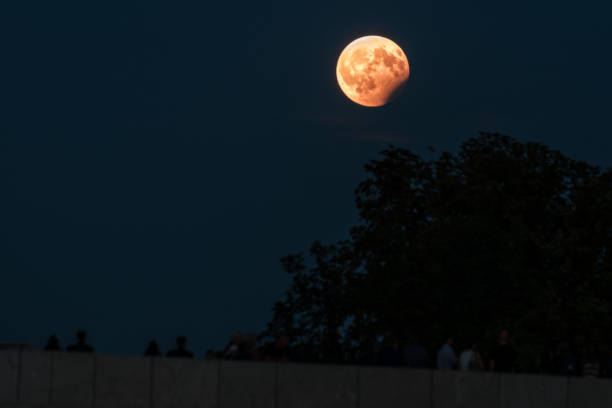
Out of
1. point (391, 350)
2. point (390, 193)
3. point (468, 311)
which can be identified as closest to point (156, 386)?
point (391, 350)

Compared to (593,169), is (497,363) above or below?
below

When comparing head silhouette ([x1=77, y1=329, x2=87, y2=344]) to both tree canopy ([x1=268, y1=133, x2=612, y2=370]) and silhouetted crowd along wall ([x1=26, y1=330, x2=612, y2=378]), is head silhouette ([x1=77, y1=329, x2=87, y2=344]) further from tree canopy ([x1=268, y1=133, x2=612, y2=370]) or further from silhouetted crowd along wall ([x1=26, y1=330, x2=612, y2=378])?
tree canopy ([x1=268, y1=133, x2=612, y2=370])

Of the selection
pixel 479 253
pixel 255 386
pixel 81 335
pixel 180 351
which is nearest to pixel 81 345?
pixel 81 335

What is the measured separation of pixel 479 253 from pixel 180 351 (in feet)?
72.0

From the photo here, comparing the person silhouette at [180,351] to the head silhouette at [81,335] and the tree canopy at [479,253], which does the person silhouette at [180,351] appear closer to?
the head silhouette at [81,335]

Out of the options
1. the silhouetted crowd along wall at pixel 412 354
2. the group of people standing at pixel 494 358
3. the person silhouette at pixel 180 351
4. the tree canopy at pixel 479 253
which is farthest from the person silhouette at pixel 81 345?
the tree canopy at pixel 479 253

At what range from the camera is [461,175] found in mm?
46781

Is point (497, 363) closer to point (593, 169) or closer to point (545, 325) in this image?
point (545, 325)

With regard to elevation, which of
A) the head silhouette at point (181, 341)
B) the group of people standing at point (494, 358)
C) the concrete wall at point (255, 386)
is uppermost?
the head silhouette at point (181, 341)

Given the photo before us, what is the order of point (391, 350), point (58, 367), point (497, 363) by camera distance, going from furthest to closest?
point (58, 367), point (391, 350), point (497, 363)

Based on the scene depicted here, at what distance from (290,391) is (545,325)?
23406 mm

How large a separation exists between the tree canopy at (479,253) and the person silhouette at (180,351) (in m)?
19.7

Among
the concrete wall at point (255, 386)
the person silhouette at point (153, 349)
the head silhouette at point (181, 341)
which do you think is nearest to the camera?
the concrete wall at point (255, 386)

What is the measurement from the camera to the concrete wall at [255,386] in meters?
18.1
